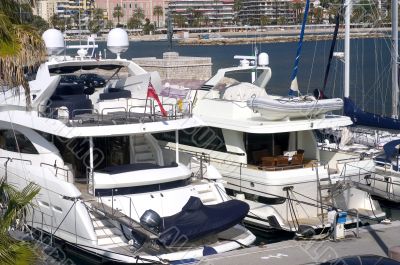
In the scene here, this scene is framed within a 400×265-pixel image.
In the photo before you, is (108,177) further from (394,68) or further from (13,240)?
(394,68)

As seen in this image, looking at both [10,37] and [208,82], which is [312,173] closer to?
[208,82]

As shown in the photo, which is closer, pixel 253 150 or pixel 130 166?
pixel 130 166

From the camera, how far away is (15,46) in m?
9.34

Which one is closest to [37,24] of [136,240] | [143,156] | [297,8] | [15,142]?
[15,142]

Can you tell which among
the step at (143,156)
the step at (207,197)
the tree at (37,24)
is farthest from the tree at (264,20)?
the step at (207,197)

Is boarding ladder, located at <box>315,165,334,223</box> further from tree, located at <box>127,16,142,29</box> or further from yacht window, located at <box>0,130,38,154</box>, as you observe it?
tree, located at <box>127,16,142,29</box>

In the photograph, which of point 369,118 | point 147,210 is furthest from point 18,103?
point 369,118

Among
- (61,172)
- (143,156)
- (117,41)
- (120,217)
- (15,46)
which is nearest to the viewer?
(15,46)

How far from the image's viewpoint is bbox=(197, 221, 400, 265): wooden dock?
1326 cm

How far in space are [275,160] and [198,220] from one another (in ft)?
15.6

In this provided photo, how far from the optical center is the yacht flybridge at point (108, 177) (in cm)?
1438

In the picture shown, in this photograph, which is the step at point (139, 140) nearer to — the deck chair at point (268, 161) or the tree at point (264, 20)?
the deck chair at point (268, 161)

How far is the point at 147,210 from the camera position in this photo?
14.5 metres

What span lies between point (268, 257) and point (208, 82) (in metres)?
9.11
